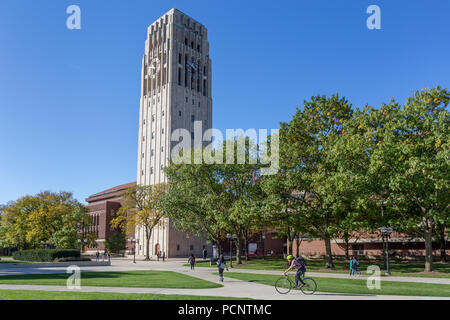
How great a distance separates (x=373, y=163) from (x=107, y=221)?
3286 inches

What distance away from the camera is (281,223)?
3809 cm

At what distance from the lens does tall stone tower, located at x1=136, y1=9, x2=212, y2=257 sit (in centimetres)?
7831

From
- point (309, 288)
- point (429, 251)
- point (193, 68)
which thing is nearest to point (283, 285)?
point (309, 288)

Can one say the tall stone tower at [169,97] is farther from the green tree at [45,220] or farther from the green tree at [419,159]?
the green tree at [419,159]

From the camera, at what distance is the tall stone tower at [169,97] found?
78.3 meters

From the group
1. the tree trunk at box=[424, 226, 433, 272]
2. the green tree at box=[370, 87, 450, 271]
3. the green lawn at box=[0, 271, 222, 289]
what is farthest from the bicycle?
the tree trunk at box=[424, 226, 433, 272]

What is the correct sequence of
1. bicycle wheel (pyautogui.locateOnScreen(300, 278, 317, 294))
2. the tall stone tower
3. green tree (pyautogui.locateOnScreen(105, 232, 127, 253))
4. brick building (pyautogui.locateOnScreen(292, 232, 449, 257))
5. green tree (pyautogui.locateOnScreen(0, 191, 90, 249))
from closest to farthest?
bicycle wheel (pyautogui.locateOnScreen(300, 278, 317, 294))
brick building (pyautogui.locateOnScreen(292, 232, 449, 257))
green tree (pyautogui.locateOnScreen(0, 191, 90, 249))
green tree (pyautogui.locateOnScreen(105, 232, 127, 253))
the tall stone tower

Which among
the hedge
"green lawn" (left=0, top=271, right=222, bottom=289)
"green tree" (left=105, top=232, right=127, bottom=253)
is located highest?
"green lawn" (left=0, top=271, right=222, bottom=289)

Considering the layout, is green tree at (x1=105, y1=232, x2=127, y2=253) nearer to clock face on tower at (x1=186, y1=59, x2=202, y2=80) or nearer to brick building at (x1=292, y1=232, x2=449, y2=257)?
clock face on tower at (x1=186, y1=59, x2=202, y2=80)

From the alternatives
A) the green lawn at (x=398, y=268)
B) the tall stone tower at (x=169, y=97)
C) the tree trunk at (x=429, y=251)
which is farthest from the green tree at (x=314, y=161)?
the tall stone tower at (x=169, y=97)

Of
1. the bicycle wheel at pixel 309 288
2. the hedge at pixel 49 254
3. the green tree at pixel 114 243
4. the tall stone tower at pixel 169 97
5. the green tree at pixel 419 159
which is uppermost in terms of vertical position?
the tall stone tower at pixel 169 97

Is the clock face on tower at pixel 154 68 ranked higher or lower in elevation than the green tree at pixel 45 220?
higher
